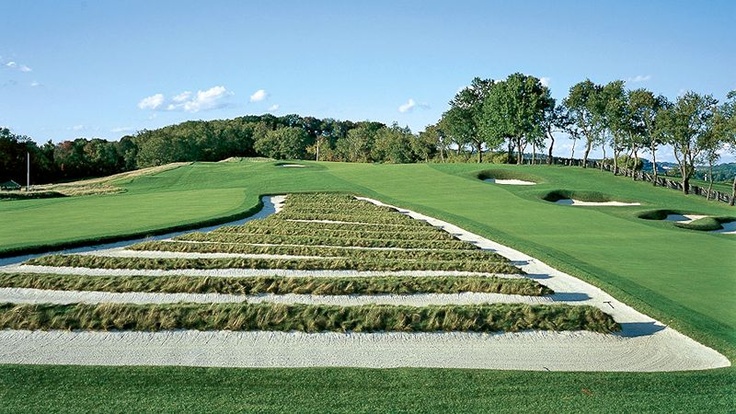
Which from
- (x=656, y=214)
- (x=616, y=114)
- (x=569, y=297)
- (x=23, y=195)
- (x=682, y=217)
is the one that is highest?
(x=616, y=114)

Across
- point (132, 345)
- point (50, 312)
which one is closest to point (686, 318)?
point (132, 345)

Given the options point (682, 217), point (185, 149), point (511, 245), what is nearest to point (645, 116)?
point (682, 217)

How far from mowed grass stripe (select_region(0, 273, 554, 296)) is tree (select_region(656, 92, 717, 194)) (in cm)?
3926

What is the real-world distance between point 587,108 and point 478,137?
79.0ft

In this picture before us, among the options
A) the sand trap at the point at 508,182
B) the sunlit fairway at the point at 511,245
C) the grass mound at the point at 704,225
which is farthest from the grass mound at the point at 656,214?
the sand trap at the point at 508,182

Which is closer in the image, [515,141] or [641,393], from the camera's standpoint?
[641,393]

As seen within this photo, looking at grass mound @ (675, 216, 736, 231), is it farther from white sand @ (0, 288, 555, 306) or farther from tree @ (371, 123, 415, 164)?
tree @ (371, 123, 415, 164)

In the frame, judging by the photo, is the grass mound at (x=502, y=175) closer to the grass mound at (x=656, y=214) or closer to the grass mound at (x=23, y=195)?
the grass mound at (x=656, y=214)

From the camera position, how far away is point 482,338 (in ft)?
38.3

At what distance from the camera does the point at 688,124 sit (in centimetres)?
4691

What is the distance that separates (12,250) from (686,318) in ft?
65.1

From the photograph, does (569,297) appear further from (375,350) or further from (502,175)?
(502,175)

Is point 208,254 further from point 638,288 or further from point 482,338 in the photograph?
point 638,288

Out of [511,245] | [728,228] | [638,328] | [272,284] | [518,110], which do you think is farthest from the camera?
[518,110]
